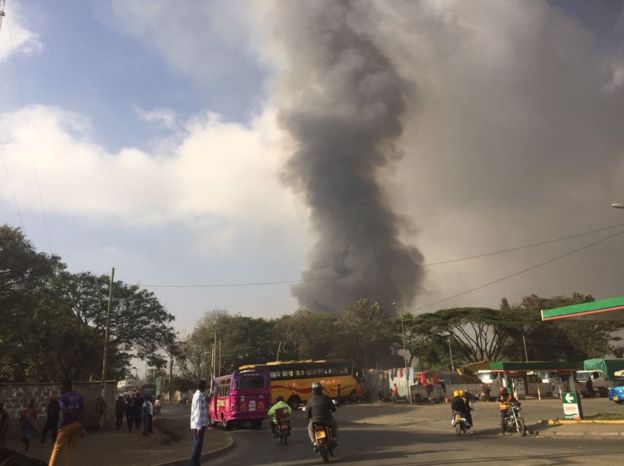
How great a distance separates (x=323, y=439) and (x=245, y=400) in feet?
42.1

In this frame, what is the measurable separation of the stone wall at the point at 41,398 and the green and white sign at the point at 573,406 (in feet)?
60.5

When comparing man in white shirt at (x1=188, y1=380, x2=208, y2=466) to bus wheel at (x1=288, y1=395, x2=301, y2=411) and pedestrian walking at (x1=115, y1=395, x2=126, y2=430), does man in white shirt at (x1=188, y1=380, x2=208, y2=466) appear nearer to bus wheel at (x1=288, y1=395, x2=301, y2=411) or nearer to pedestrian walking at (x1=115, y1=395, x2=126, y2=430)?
pedestrian walking at (x1=115, y1=395, x2=126, y2=430)

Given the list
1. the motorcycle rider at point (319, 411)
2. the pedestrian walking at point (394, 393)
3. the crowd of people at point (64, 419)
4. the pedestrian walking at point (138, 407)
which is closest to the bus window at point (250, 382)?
the crowd of people at point (64, 419)

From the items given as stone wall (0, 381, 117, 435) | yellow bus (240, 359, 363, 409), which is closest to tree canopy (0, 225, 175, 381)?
stone wall (0, 381, 117, 435)

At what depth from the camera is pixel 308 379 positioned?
128ft

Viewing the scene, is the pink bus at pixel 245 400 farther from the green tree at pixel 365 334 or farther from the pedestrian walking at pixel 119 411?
the green tree at pixel 365 334

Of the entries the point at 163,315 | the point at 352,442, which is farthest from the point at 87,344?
the point at 352,442

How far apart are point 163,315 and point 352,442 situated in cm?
2567

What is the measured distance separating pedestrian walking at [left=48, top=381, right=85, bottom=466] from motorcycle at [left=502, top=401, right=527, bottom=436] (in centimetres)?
1215

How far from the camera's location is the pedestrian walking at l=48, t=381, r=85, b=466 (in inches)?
302

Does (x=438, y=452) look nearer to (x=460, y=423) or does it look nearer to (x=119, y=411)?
(x=460, y=423)

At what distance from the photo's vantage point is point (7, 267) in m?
23.7

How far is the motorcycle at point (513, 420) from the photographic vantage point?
14703 millimetres

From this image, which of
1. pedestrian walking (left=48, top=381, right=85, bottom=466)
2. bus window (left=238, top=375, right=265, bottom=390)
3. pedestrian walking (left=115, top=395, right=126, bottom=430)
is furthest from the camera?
pedestrian walking (left=115, top=395, right=126, bottom=430)
